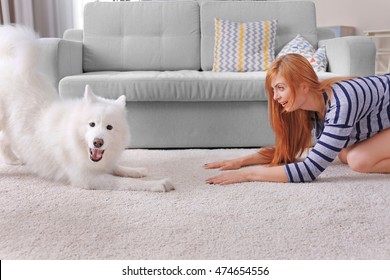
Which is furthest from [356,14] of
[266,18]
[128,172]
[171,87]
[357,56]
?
[128,172]

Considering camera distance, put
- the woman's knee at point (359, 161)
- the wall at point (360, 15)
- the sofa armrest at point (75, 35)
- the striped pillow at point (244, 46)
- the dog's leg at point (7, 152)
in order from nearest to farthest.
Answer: the woman's knee at point (359, 161) < the dog's leg at point (7, 152) < the striped pillow at point (244, 46) < the sofa armrest at point (75, 35) < the wall at point (360, 15)

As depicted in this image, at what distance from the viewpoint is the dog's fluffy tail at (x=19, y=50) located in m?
1.85

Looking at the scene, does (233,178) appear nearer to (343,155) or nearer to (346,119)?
(346,119)

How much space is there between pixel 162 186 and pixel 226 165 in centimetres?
48

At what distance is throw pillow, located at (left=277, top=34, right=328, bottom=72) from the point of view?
107 inches

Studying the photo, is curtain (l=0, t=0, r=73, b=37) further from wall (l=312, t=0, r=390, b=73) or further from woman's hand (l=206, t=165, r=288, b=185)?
woman's hand (l=206, t=165, r=288, b=185)

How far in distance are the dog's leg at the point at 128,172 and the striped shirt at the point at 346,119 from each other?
2.27 feet

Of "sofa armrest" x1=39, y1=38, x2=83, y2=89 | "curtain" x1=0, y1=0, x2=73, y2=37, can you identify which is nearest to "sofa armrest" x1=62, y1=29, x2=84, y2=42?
"sofa armrest" x1=39, y1=38, x2=83, y2=89

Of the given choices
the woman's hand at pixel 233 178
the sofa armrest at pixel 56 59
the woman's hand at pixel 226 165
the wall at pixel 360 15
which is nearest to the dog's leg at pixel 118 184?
the woman's hand at pixel 233 178

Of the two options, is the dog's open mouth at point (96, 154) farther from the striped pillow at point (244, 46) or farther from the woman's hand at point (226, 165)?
the striped pillow at point (244, 46)

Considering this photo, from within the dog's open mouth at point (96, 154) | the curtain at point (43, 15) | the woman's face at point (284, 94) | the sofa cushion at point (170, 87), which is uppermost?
the curtain at point (43, 15)

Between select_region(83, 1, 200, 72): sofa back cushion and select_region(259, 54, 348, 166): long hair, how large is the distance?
1.36m

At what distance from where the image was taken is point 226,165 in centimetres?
202

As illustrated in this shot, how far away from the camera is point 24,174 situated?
76.8 inches
